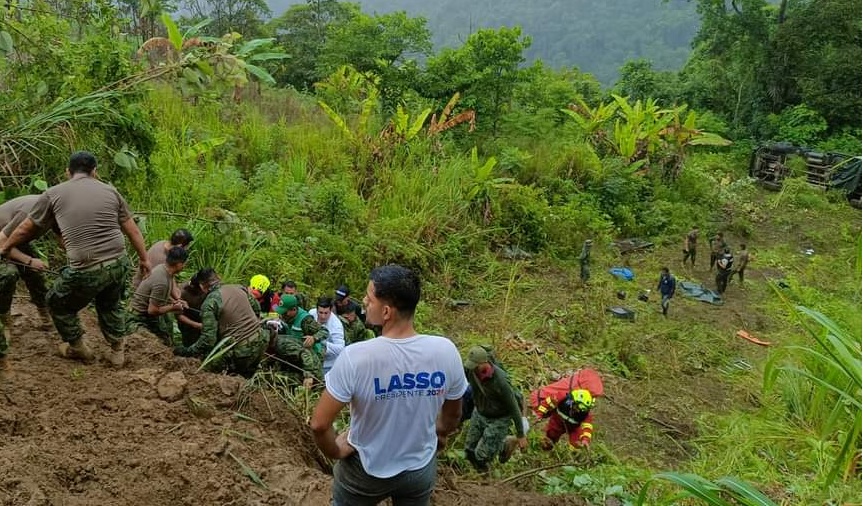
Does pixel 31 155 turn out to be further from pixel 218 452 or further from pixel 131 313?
pixel 218 452

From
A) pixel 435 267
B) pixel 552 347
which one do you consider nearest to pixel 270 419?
pixel 552 347

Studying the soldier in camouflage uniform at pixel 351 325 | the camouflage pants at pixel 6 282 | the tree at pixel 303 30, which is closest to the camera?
the camouflage pants at pixel 6 282

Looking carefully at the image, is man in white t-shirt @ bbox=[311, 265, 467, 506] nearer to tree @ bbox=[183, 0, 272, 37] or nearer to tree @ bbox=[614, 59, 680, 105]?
tree @ bbox=[183, 0, 272, 37]

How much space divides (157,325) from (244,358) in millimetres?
857

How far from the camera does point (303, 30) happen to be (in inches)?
837

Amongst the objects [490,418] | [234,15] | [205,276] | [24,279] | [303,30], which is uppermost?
[234,15]

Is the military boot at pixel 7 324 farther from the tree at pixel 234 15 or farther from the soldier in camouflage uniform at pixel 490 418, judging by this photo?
the tree at pixel 234 15

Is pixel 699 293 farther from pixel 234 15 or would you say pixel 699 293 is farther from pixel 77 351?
pixel 234 15

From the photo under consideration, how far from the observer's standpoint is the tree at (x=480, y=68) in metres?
11.4

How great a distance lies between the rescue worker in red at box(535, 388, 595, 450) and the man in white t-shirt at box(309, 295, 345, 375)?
5.55ft

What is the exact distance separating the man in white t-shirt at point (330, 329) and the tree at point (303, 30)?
13.9 metres

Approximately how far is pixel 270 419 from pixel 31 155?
3346 millimetres

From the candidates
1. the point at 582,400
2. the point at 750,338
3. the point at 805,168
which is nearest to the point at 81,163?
the point at 582,400

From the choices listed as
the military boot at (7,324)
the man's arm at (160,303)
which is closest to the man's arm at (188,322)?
the man's arm at (160,303)
